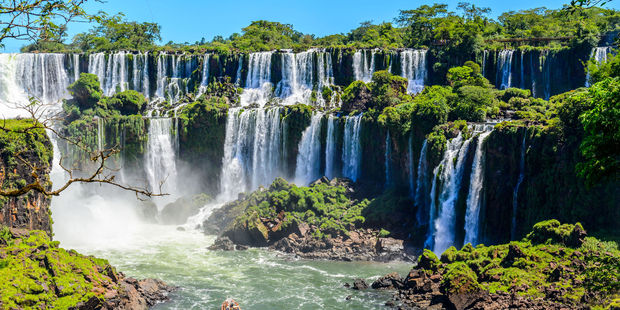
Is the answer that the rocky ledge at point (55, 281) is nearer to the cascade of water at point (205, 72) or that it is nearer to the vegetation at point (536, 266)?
the vegetation at point (536, 266)

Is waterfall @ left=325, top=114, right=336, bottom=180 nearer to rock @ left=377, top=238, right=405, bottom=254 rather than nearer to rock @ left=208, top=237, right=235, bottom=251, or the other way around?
rock @ left=377, top=238, right=405, bottom=254

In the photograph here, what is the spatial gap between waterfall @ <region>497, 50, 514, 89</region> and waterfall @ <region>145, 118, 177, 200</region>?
2996cm

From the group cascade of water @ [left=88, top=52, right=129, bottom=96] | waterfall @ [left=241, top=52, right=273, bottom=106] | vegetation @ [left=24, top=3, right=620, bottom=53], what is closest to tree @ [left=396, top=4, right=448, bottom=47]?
vegetation @ [left=24, top=3, right=620, bottom=53]

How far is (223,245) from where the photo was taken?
35938 millimetres

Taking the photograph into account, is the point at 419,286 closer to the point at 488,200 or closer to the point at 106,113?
the point at 488,200

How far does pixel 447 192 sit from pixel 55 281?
2221 cm

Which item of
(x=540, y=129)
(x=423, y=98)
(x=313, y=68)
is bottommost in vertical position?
(x=540, y=129)

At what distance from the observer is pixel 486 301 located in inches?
883

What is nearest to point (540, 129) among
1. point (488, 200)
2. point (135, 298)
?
point (488, 200)

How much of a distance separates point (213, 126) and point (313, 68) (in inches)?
504

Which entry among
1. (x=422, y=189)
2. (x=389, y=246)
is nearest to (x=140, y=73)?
(x=422, y=189)

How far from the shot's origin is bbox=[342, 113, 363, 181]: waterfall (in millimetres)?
43125

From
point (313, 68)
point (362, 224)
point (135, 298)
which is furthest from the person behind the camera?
point (313, 68)

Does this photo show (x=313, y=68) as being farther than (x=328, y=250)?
Yes
